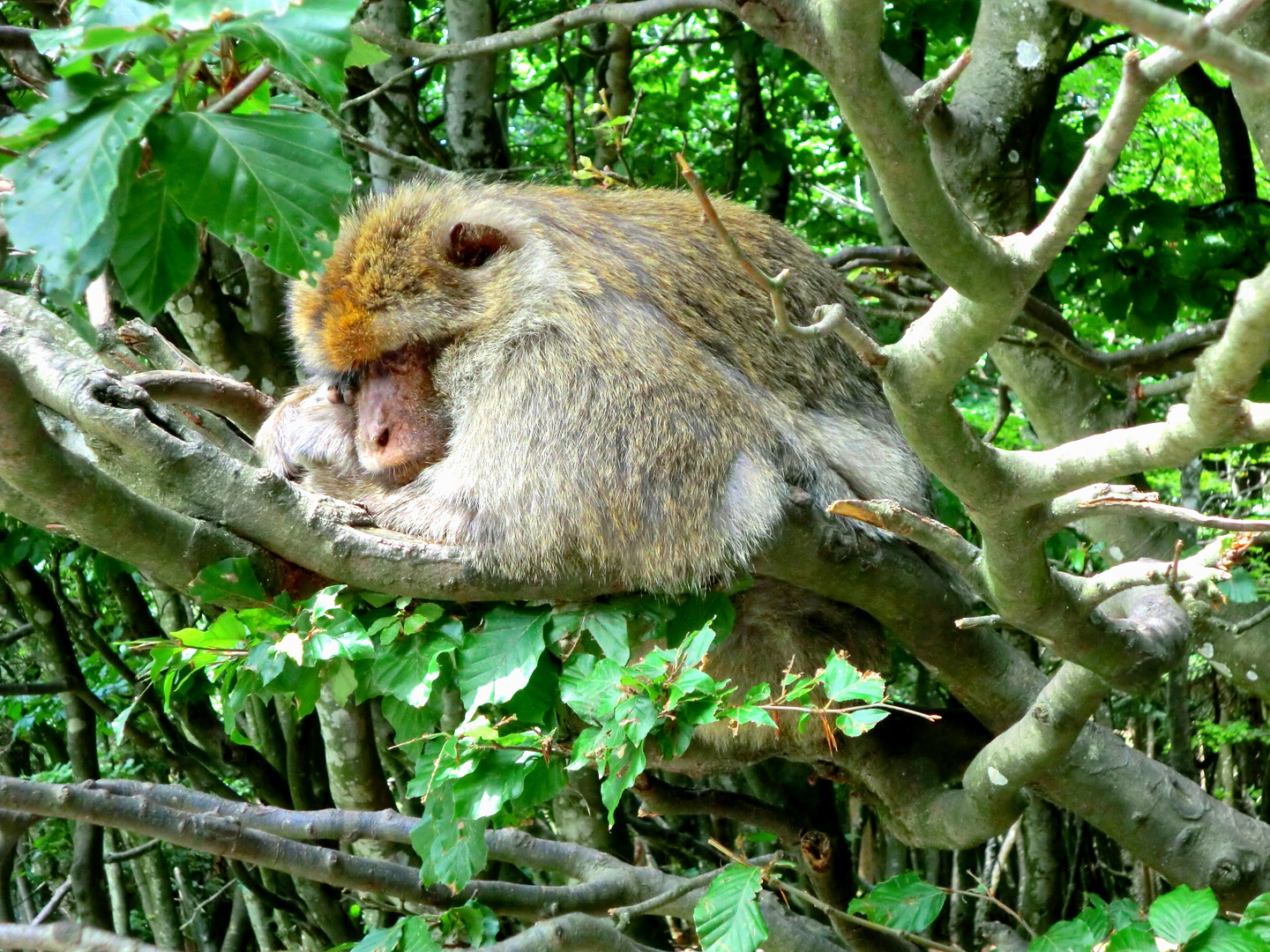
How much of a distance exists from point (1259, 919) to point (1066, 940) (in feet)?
1.29

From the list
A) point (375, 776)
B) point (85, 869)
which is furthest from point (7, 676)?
point (375, 776)

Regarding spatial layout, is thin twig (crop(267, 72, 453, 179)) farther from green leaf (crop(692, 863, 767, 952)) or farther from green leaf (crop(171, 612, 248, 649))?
green leaf (crop(692, 863, 767, 952))

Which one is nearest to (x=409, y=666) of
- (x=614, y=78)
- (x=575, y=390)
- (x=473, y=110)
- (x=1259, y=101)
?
(x=575, y=390)

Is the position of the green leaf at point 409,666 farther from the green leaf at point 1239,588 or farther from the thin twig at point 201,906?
the thin twig at point 201,906

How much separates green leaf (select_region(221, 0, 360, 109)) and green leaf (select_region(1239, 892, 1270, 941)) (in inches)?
91.9

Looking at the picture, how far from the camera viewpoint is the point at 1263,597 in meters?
4.38

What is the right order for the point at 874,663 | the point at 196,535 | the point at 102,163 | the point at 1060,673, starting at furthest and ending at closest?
the point at 874,663 < the point at 1060,673 < the point at 196,535 < the point at 102,163

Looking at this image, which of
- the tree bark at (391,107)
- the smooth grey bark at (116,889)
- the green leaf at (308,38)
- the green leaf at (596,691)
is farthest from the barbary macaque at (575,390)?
the smooth grey bark at (116,889)

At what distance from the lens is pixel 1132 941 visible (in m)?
2.37

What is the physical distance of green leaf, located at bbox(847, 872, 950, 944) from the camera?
2891 millimetres

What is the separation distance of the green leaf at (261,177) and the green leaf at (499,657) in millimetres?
988

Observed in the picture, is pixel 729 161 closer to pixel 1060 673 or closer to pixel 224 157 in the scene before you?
pixel 1060 673

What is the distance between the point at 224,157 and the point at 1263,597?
422cm

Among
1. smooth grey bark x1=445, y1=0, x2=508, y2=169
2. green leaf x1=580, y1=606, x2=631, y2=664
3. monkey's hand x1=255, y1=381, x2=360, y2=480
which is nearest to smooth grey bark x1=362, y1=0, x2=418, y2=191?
smooth grey bark x1=445, y1=0, x2=508, y2=169
